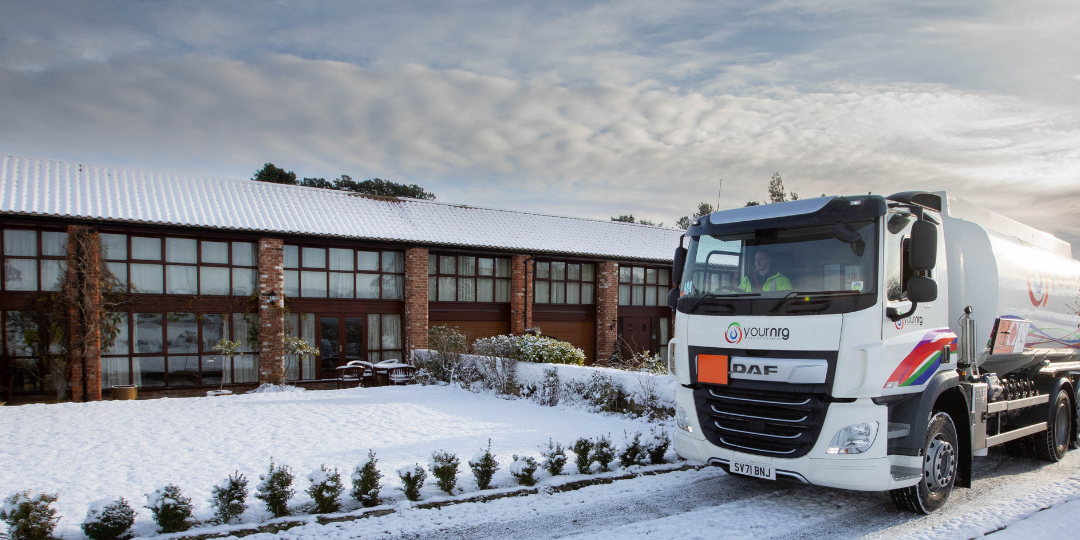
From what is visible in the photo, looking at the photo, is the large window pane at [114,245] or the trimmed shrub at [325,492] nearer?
the trimmed shrub at [325,492]

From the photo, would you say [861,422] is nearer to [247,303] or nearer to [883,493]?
[883,493]

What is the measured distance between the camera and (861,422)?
4.97m

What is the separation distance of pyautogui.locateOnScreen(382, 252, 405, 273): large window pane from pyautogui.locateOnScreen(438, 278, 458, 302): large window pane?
1.46 metres

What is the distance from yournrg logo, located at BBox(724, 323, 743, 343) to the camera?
18.1 feet

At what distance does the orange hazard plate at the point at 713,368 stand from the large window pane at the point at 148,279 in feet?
50.5

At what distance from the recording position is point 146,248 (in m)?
15.8

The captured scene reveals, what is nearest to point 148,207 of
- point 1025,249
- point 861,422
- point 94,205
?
point 94,205

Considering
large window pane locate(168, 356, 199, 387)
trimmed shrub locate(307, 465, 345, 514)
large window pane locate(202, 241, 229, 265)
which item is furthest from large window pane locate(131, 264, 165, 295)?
trimmed shrub locate(307, 465, 345, 514)

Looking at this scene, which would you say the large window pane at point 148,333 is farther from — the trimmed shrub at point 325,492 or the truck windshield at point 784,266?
the truck windshield at point 784,266

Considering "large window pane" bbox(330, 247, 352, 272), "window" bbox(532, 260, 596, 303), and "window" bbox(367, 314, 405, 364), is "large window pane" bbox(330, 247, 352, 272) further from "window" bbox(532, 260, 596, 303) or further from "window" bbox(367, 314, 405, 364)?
"window" bbox(532, 260, 596, 303)

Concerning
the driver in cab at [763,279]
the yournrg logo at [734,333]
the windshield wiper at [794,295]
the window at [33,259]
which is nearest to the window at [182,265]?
the window at [33,259]

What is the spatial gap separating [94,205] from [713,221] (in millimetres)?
15740

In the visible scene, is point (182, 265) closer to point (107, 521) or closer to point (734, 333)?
point (107, 521)

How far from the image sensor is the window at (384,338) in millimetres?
18984
